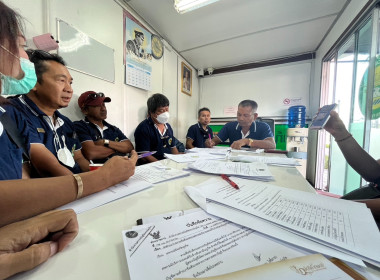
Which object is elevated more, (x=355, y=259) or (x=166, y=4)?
(x=166, y=4)

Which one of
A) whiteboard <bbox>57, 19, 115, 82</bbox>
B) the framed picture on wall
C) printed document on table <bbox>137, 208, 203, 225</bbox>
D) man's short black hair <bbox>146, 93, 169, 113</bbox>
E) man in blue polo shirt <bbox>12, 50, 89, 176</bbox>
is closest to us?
printed document on table <bbox>137, 208, 203, 225</bbox>

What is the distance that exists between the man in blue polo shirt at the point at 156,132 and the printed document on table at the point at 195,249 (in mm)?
1342

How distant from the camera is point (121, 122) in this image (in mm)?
1609

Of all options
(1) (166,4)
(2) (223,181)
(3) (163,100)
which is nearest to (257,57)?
(1) (166,4)

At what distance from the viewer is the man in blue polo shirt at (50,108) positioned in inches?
29.2

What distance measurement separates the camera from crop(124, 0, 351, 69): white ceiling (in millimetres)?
1593

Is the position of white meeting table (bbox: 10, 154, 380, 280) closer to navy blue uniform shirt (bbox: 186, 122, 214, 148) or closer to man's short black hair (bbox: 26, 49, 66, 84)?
man's short black hair (bbox: 26, 49, 66, 84)

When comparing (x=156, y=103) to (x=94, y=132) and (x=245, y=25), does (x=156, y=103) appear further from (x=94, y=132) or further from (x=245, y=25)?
(x=245, y=25)

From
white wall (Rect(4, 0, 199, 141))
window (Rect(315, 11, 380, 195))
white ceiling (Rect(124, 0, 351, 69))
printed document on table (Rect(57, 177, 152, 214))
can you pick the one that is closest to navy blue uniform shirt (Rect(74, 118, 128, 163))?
white wall (Rect(4, 0, 199, 141))

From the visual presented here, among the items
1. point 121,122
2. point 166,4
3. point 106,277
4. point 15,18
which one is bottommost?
point 106,277

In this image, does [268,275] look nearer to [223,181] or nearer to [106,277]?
[106,277]

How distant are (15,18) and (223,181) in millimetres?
778

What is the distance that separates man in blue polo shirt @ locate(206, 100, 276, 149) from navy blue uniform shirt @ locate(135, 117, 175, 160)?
21.0 inches

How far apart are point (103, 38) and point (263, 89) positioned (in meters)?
2.60
